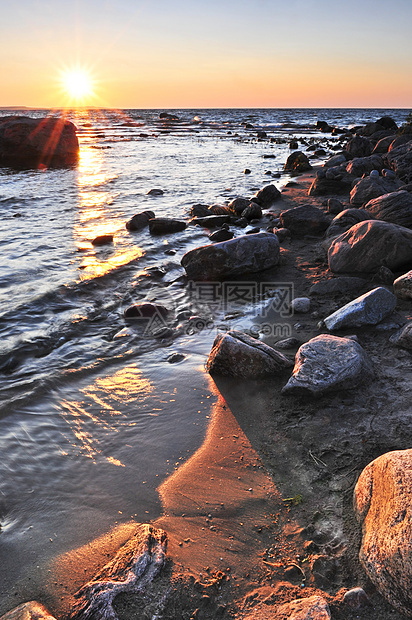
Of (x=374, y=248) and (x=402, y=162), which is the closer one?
(x=374, y=248)

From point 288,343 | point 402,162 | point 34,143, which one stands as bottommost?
point 288,343

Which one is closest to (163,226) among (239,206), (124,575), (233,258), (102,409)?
(239,206)

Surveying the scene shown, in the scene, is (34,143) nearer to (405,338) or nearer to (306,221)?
(306,221)

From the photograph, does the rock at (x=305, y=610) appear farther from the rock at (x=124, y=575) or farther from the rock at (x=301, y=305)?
the rock at (x=301, y=305)

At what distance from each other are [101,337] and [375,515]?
3.91 metres

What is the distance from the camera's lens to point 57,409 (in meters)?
3.91

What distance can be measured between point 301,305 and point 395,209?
335 cm

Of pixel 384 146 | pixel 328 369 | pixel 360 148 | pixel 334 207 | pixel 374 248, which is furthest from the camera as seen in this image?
pixel 360 148

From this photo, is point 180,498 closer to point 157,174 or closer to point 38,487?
point 38,487

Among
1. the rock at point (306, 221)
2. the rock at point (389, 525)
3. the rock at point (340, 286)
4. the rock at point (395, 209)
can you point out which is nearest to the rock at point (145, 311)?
the rock at point (340, 286)

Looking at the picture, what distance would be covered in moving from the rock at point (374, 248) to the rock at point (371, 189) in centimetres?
429

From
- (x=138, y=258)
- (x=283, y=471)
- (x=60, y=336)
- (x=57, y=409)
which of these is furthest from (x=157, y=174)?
(x=283, y=471)

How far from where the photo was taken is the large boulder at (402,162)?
1187cm

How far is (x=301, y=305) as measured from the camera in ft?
17.8
